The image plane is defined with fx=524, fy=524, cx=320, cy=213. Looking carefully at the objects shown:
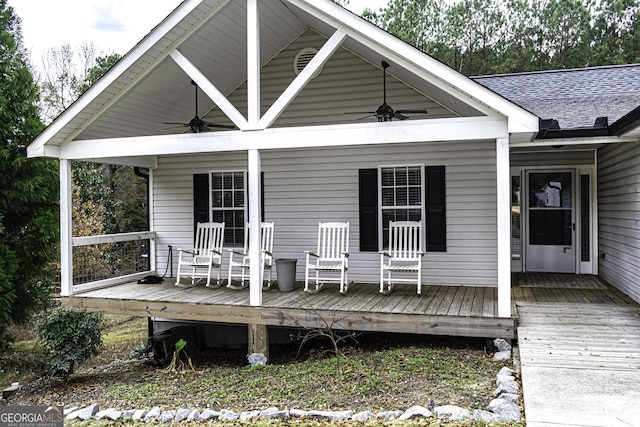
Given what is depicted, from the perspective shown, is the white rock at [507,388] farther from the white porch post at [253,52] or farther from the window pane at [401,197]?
the window pane at [401,197]

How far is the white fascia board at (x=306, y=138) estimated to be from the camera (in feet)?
17.4

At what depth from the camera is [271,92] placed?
8250 millimetres

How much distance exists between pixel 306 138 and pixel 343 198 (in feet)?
7.68

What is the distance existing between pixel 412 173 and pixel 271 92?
2.56 m

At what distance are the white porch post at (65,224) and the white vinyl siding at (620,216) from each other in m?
6.91

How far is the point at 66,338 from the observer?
19.7ft

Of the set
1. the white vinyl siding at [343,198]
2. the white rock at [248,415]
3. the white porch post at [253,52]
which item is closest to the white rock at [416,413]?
the white rock at [248,415]

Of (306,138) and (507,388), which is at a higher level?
→ (306,138)

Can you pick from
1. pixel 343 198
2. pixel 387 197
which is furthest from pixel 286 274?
pixel 387 197

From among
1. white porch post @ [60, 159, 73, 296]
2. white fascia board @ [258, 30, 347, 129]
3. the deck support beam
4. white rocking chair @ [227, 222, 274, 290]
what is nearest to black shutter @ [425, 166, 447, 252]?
white rocking chair @ [227, 222, 274, 290]

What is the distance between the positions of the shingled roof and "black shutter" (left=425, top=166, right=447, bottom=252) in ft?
4.75

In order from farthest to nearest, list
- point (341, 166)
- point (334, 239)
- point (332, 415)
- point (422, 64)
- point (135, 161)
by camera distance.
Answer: point (135, 161) → point (341, 166) → point (334, 239) → point (422, 64) → point (332, 415)

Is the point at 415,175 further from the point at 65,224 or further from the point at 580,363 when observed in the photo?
the point at 65,224

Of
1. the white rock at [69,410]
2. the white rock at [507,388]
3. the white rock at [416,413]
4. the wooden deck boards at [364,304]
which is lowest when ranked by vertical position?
the white rock at [69,410]
